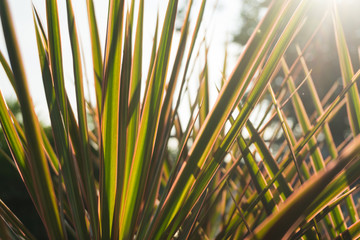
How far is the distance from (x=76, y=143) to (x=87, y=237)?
172 millimetres

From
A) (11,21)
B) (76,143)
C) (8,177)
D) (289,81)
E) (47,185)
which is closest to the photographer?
(11,21)

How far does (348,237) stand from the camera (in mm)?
608

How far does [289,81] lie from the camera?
0.95 meters

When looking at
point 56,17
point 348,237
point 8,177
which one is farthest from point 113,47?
point 8,177

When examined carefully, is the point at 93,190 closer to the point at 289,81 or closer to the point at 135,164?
the point at 135,164

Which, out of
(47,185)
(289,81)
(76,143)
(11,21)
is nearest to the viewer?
(11,21)

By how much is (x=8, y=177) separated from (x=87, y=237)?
1571 mm

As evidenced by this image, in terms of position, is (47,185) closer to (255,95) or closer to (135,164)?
(135,164)

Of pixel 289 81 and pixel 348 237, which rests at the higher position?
pixel 289 81

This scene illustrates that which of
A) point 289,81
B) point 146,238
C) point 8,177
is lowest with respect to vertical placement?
point 146,238

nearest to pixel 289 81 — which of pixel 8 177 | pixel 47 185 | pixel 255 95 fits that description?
pixel 255 95

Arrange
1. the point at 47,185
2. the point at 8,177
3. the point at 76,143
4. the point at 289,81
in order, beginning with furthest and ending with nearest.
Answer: the point at 8,177, the point at 289,81, the point at 76,143, the point at 47,185

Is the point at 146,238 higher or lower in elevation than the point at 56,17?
lower

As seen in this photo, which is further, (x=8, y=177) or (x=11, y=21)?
(x=8, y=177)
